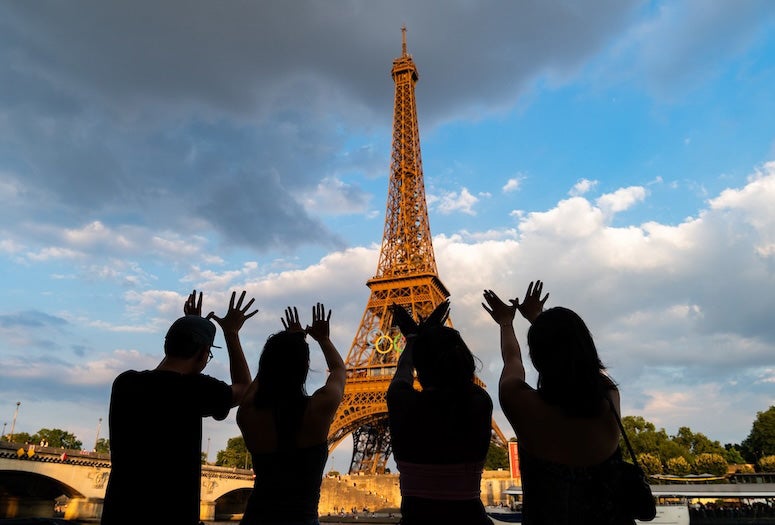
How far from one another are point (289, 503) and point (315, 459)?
0.81 ft

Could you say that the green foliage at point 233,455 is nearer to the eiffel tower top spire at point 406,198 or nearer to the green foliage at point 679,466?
the eiffel tower top spire at point 406,198

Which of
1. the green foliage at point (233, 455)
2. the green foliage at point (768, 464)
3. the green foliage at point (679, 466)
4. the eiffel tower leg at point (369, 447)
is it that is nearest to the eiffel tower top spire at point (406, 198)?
the eiffel tower leg at point (369, 447)

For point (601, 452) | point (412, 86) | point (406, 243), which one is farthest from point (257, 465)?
point (412, 86)

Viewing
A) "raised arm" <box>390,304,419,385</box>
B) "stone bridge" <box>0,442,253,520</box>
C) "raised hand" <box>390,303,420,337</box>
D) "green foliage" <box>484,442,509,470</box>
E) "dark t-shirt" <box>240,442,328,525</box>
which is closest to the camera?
"dark t-shirt" <box>240,442,328,525</box>

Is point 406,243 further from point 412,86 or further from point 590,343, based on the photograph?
point 590,343

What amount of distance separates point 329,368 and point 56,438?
8712 cm

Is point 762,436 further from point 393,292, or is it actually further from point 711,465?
point 393,292

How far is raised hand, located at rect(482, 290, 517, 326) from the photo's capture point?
3.39 metres

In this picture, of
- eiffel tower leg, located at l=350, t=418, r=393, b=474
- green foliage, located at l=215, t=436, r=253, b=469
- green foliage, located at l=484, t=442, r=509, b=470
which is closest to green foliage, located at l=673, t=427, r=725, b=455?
green foliage, located at l=484, t=442, r=509, b=470

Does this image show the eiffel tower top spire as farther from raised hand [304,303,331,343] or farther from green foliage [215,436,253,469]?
green foliage [215,436,253,469]

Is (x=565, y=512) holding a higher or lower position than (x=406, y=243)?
lower

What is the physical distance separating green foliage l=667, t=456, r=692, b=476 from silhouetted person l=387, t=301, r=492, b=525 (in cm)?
5793

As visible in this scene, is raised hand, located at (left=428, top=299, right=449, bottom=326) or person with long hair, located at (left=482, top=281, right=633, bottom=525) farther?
raised hand, located at (left=428, top=299, right=449, bottom=326)

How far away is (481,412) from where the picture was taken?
247cm
